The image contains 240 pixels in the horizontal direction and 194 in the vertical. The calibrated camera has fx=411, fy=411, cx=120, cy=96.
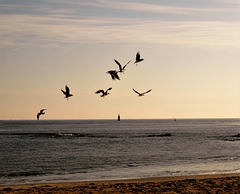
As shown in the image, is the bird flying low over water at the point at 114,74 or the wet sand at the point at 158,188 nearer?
the bird flying low over water at the point at 114,74

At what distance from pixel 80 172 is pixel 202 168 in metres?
10.2

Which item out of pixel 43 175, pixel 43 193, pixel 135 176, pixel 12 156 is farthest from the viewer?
pixel 12 156

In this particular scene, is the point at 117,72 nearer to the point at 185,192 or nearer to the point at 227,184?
the point at 185,192

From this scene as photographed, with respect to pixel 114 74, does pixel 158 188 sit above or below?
below

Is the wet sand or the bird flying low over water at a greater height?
the bird flying low over water

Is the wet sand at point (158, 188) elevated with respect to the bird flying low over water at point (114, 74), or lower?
lower

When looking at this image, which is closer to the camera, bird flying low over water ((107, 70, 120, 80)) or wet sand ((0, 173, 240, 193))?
bird flying low over water ((107, 70, 120, 80))

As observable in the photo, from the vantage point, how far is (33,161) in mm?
41438

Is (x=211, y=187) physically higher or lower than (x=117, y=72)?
lower

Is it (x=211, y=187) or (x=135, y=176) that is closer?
(x=211, y=187)

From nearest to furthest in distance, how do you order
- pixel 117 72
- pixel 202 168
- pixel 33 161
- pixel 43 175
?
pixel 117 72 < pixel 43 175 < pixel 202 168 < pixel 33 161

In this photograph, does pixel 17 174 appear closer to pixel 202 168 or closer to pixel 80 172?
pixel 80 172

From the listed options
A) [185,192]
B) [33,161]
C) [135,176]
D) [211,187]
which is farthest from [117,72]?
[33,161]

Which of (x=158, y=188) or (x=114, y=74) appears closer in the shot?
(x=114, y=74)
